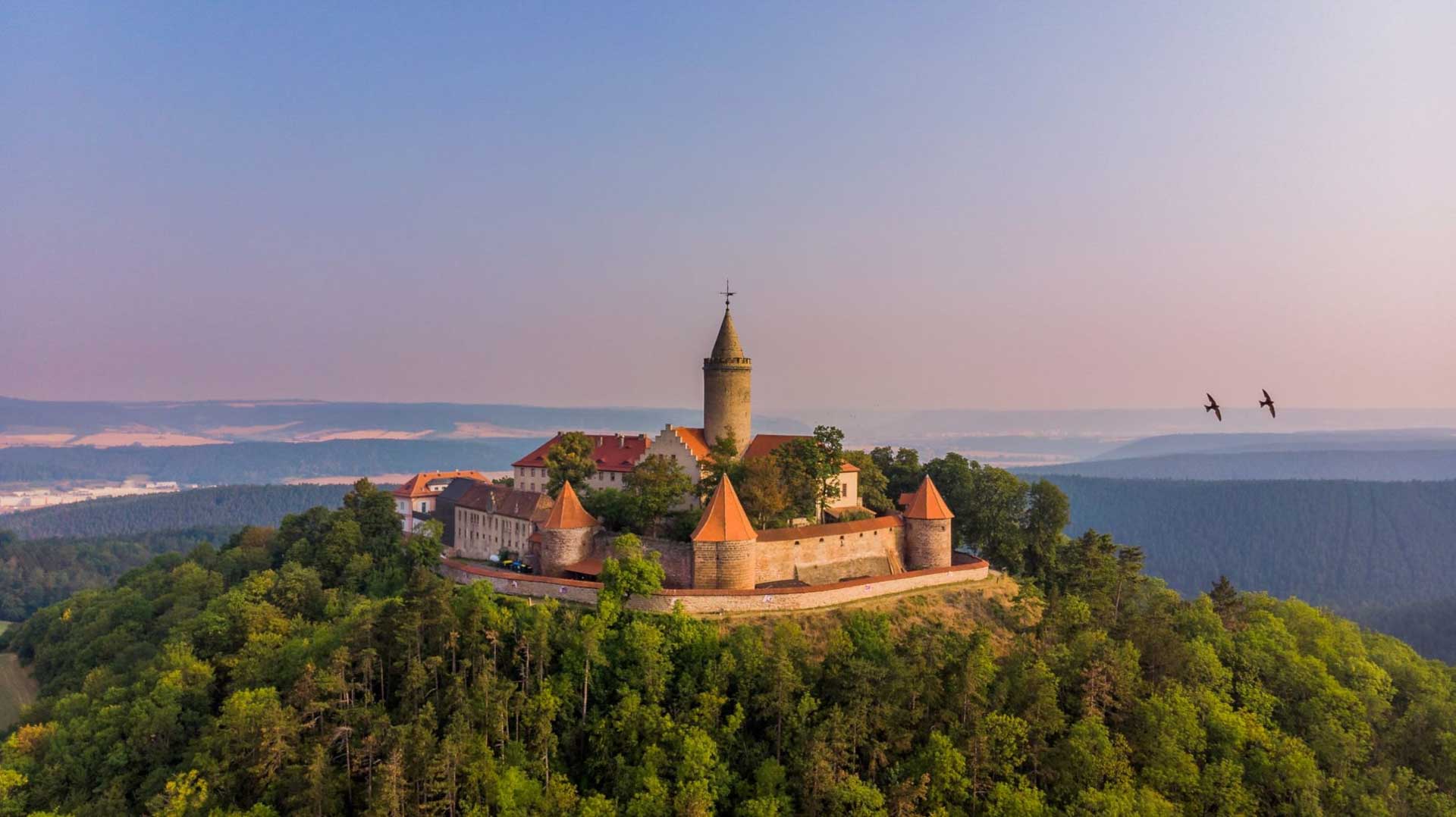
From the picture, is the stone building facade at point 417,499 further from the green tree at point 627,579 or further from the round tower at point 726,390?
the green tree at point 627,579

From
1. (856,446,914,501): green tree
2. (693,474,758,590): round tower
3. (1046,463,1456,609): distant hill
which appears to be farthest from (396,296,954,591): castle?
(1046,463,1456,609): distant hill

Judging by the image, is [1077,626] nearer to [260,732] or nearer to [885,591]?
[885,591]

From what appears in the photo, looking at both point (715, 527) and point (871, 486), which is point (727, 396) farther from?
point (715, 527)

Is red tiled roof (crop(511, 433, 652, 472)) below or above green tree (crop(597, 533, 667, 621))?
above

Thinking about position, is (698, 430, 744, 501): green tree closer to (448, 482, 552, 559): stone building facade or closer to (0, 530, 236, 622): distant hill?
(448, 482, 552, 559): stone building facade

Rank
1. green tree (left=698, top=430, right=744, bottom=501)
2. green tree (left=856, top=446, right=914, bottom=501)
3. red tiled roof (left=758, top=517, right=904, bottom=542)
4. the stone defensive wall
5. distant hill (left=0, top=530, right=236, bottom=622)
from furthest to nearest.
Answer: distant hill (left=0, top=530, right=236, bottom=622)
green tree (left=856, top=446, right=914, bottom=501)
green tree (left=698, top=430, right=744, bottom=501)
red tiled roof (left=758, top=517, right=904, bottom=542)
the stone defensive wall

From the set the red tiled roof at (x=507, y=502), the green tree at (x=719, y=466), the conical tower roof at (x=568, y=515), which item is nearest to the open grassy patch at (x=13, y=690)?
the red tiled roof at (x=507, y=502)

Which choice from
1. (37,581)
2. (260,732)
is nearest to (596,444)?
(260,732)
